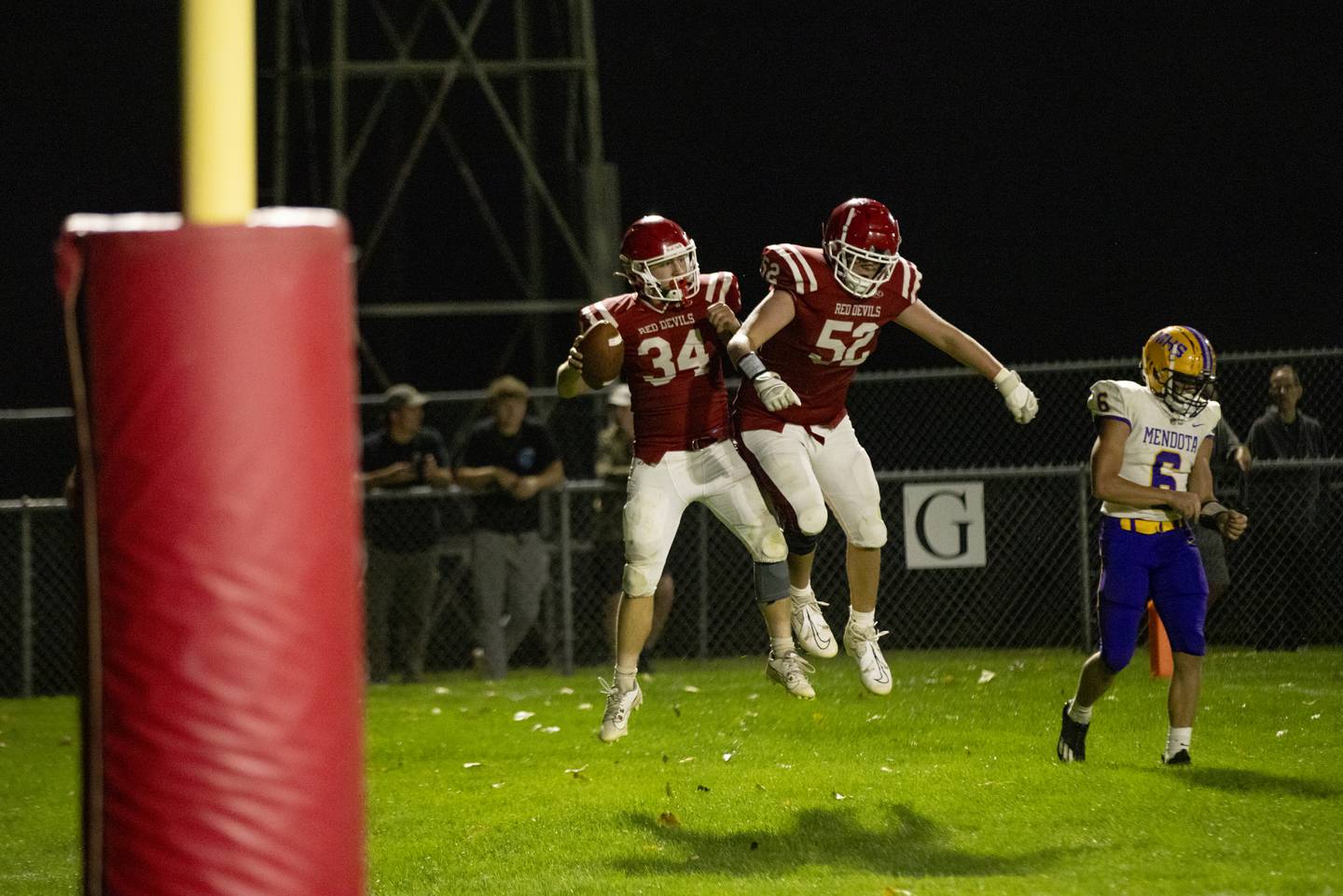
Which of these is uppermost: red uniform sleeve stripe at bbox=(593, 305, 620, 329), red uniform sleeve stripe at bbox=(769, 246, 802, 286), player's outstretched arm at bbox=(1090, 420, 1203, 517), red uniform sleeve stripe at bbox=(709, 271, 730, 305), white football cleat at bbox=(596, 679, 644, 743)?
red uniform sleeve stripe at bbox=(769, 246, 802, 286)

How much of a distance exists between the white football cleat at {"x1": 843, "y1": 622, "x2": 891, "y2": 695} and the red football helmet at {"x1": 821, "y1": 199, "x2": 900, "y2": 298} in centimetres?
149

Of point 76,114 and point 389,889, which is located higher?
point 76,114

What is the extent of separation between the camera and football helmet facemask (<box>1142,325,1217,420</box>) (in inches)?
275

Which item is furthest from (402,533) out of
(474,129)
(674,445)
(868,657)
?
(474,129)

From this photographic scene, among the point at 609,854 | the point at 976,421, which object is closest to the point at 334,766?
the point at 609,854

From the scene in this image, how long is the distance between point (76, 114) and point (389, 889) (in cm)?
1289

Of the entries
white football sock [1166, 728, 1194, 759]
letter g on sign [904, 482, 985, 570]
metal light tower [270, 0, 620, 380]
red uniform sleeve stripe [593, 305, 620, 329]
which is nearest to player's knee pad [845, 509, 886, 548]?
red uniform sleeve stripe [593, 305, 620, 329]

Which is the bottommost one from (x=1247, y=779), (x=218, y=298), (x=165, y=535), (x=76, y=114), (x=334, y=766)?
(x=1247, y=779)

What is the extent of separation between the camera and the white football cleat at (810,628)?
7.23 metres

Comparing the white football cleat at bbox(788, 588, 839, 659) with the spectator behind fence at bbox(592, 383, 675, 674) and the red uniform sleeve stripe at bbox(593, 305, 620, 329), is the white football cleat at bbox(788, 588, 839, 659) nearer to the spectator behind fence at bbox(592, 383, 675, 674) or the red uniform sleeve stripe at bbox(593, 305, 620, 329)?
the red uniform sleeve stripe at bbox(593, 305, 620, 329)

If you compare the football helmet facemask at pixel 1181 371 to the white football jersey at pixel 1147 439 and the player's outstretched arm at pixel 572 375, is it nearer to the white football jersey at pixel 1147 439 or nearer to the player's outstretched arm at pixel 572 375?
the white football jersey at pixel 1147 439

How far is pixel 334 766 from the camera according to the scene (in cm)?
266

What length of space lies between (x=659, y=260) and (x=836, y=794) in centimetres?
230

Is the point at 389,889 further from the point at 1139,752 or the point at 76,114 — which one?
the point at 76,114
